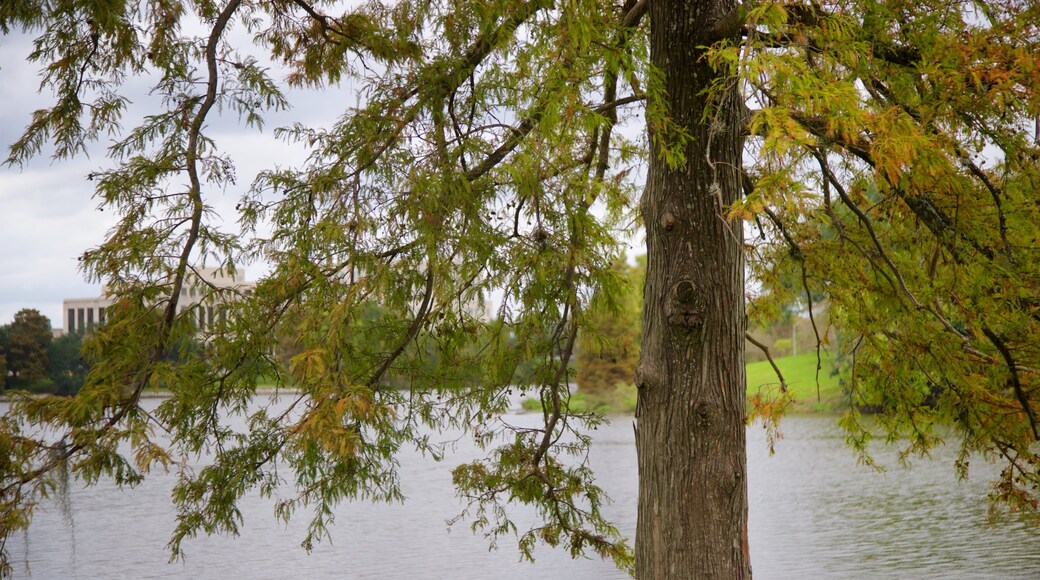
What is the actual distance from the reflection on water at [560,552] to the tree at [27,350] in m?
1.11

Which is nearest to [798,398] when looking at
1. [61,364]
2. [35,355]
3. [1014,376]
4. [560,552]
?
[560,552]

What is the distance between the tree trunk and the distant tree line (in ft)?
17.9

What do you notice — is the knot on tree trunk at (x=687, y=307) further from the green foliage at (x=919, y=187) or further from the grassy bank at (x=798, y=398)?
the grassy bank at (x=798, y=398)

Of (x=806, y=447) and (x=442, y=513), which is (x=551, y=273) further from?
(x=806, y=447)

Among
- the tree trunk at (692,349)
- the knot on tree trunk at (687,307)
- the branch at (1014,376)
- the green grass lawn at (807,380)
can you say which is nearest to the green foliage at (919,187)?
the branch at (1014,376)

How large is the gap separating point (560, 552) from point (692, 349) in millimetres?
7875

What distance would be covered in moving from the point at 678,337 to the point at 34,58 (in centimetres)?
334

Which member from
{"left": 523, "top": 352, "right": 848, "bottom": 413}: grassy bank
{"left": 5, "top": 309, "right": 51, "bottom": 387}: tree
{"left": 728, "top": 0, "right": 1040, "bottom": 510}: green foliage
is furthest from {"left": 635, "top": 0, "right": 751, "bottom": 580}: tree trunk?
{"left": 523, "top": 352, "right": 848, "bottom": 413}: grassy bank

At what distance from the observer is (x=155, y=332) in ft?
14.8

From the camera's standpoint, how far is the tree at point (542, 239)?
157 inches

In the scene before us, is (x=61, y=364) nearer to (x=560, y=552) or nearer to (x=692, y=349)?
(x=560, y=552)

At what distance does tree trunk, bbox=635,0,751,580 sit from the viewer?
4.09m

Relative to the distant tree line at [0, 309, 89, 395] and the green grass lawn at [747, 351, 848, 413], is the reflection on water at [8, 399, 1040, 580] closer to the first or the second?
the distant tree line at [0, 309, 89, 395]

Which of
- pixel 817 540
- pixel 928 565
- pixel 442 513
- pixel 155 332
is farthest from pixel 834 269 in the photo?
pixel 442 513
